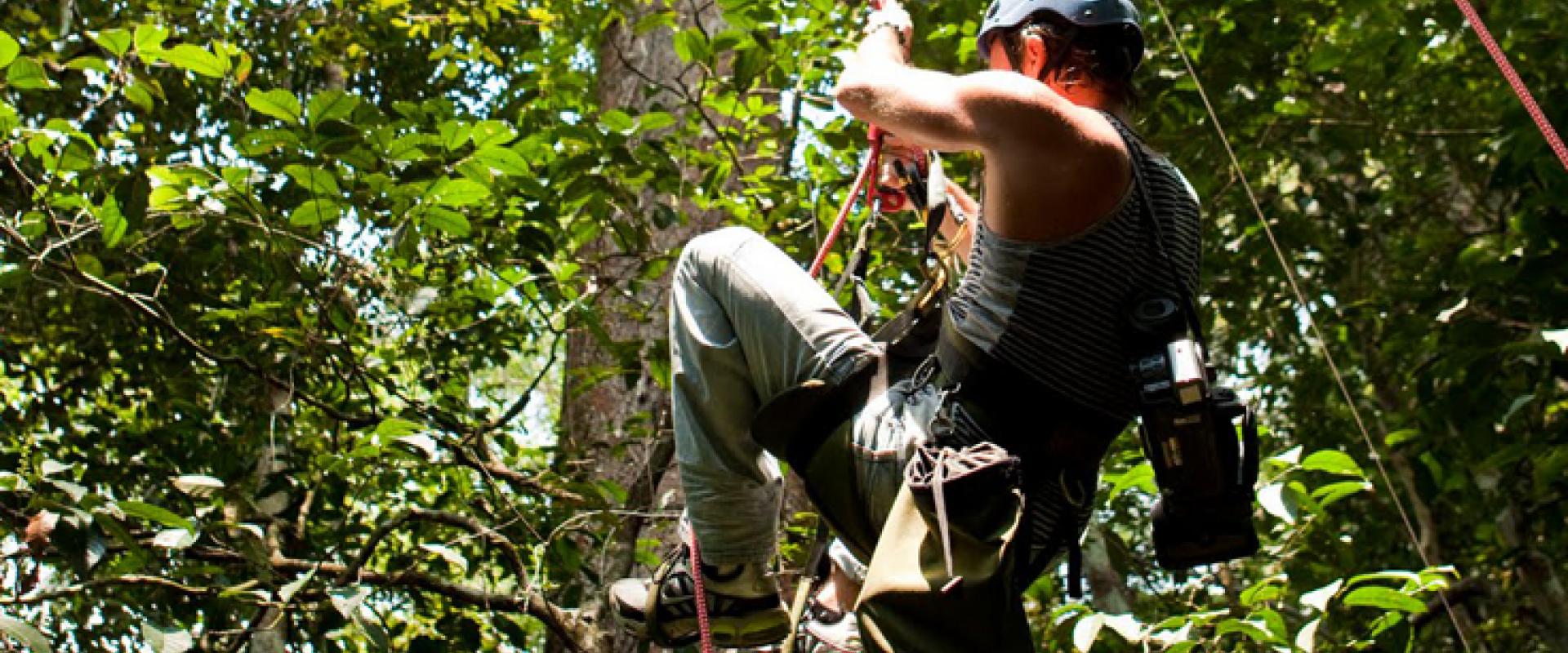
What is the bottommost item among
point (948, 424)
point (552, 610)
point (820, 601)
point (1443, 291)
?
point (1443, 291)

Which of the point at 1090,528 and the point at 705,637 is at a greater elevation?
the point at 705,637

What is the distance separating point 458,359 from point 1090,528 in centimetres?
247

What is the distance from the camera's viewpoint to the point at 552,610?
3744 mm

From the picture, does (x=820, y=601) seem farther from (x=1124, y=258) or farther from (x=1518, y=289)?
(x=1518, y=289)

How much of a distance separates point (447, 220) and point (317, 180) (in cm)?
33

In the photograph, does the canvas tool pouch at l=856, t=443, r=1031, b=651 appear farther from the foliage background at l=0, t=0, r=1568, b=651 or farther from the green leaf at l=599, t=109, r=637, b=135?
the green leaf at l=599, t=109, r=637, b=135

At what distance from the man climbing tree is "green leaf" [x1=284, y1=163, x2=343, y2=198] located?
4.74 ft

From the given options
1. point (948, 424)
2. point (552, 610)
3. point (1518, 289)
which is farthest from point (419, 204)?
point (1518, 289)

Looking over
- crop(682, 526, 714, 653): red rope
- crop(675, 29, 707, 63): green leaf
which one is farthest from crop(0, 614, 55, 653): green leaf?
crop(675, 29, 707, 63): green leaf

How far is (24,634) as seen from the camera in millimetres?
2746

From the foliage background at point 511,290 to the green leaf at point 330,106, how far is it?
0.02 metres

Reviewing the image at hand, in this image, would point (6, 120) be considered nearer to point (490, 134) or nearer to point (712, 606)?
point (490, 134)

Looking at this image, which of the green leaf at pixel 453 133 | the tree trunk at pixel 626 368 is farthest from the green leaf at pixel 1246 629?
the green leaf at pixel 453 133

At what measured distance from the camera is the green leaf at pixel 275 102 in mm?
3568
